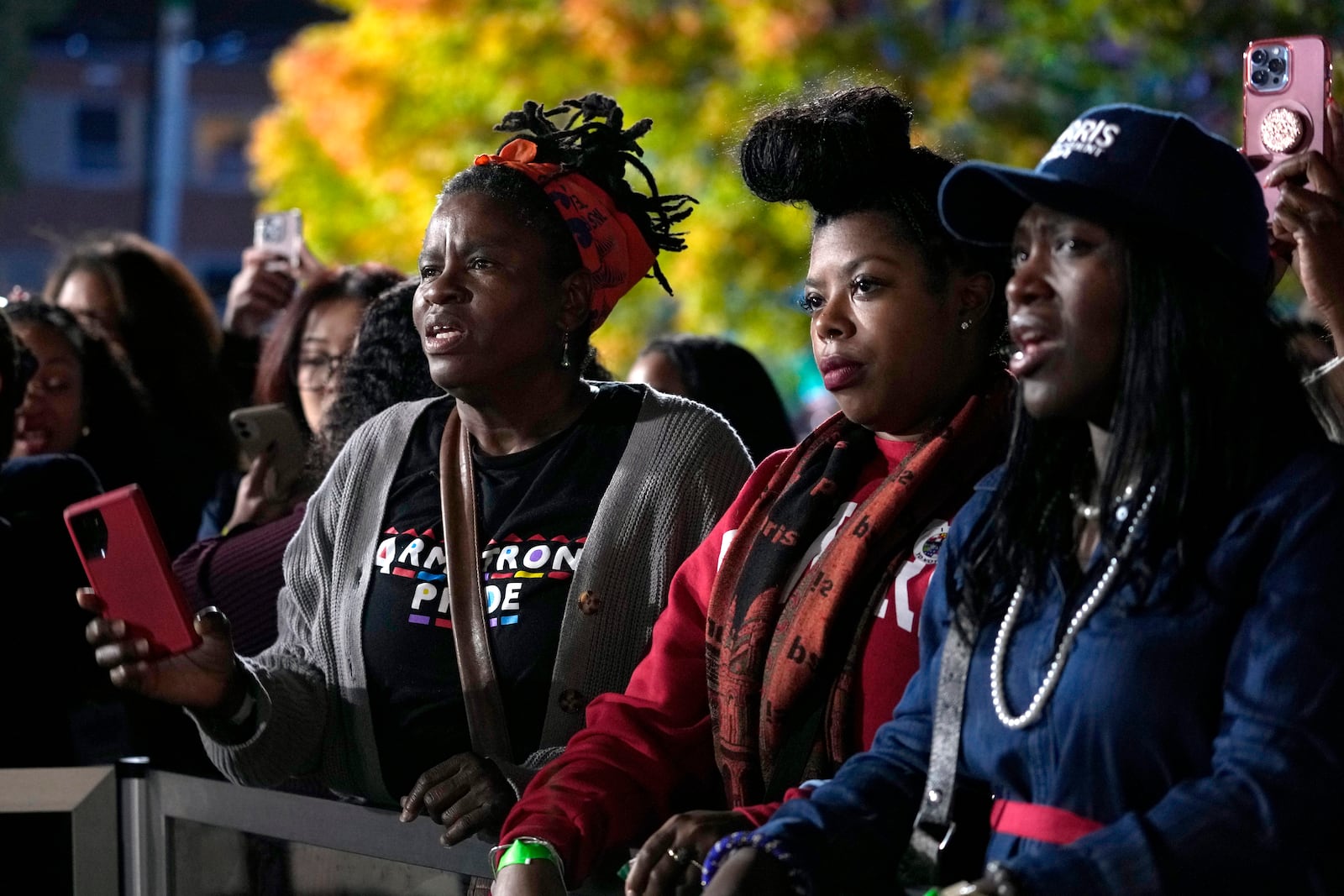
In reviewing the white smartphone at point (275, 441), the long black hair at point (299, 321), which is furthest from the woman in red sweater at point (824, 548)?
the long black hair at point (299, 321)

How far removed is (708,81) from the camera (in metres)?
14.6

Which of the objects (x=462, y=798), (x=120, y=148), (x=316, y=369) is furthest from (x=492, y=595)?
(x=120, y=148)

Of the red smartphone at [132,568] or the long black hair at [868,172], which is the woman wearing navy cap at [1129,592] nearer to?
the long black hair at [868,172]

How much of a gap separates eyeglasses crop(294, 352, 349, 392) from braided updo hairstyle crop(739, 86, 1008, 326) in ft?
7.13

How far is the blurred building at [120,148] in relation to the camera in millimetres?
32594

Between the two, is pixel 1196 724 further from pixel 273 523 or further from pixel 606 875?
pixel 273 523

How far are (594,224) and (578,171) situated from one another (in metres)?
0.12

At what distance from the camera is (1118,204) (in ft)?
6.81

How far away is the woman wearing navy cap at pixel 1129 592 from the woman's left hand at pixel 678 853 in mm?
202

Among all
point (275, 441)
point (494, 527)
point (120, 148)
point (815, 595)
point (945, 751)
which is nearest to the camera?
point (945, 751)

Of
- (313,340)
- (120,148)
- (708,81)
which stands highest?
(120,148)

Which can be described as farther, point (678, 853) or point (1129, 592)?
point (678, 853)

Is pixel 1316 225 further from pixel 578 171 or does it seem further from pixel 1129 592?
pixel 578 171

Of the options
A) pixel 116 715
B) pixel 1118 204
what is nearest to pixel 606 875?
pixel 1118 204
